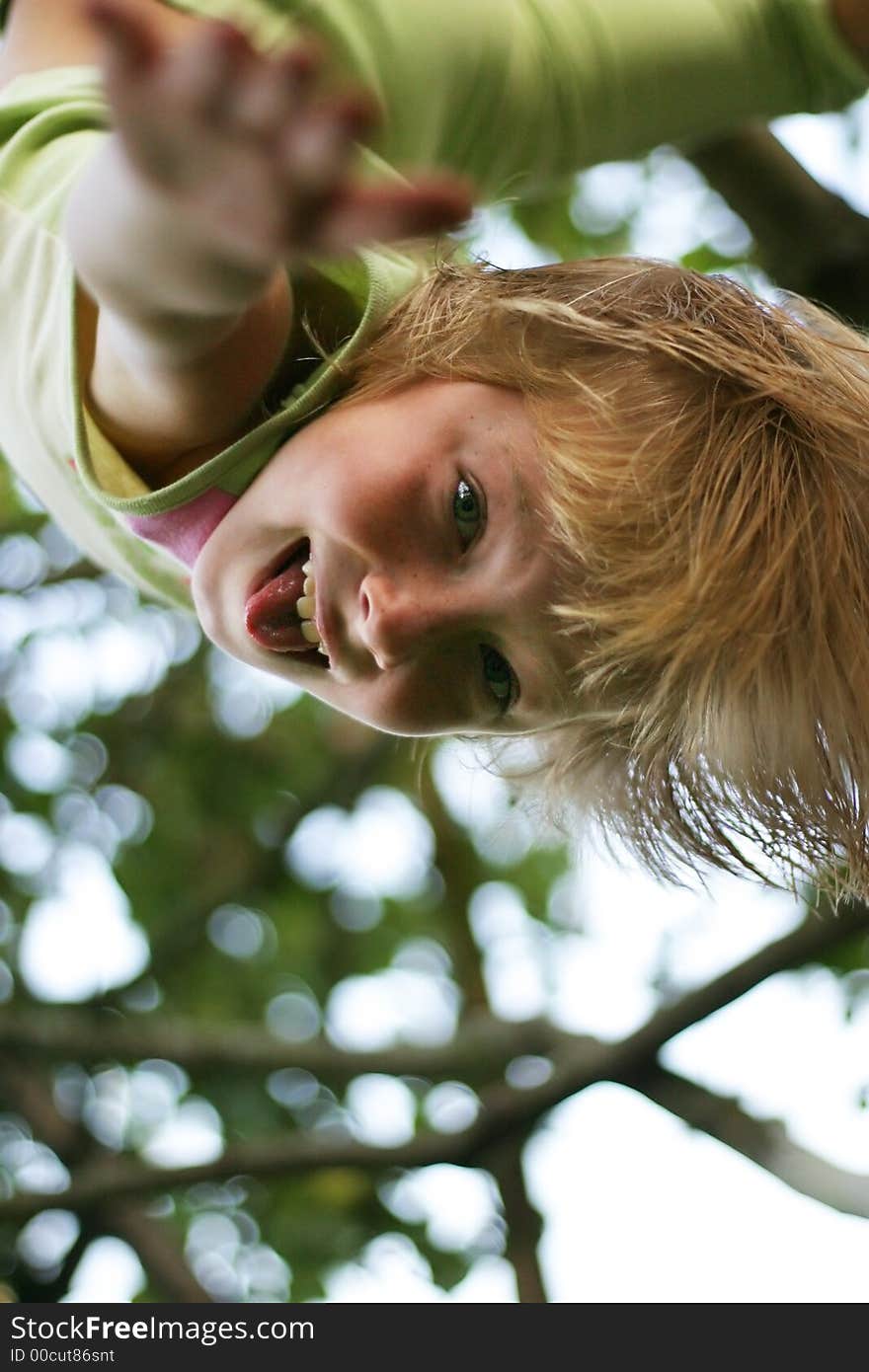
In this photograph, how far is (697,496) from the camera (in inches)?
61.1

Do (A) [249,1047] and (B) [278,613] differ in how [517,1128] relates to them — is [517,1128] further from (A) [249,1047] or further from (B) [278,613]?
(B) [278,613]

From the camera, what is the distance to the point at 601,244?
2611 mm

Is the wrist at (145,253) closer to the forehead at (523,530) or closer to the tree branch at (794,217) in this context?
the forehead at (523,530)

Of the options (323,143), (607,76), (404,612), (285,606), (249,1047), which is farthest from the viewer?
(249,1047)

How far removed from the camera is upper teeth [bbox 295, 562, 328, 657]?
1576mm

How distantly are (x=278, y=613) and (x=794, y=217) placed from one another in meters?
1.04

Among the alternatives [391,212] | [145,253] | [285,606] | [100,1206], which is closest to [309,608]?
[285,606]

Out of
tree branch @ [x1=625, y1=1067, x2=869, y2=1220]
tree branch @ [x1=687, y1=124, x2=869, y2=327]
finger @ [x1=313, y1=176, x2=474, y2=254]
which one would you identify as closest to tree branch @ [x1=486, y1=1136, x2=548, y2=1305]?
tree branch @ [x1=625, y1=1067, x2=869, y2=1220]

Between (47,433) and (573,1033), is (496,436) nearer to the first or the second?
(47,433)

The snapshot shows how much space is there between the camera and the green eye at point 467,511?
4.98ft

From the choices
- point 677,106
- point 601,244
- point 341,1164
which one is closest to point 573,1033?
point 341,1164

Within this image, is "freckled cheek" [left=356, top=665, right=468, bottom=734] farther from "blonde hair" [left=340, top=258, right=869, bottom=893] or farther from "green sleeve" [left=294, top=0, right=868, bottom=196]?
"green sleeve" [left=294, top=0, right=868, bottom=196]

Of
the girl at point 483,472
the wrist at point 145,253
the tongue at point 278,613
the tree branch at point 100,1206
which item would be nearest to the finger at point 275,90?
the wrist at point 145,253

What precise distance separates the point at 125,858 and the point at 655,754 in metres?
1.60
